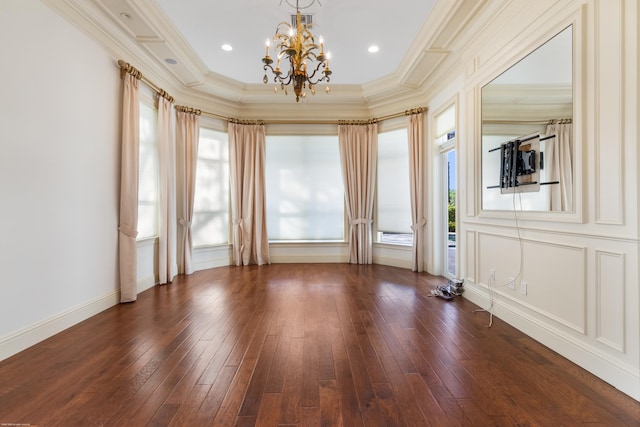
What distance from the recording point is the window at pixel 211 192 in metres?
5.28

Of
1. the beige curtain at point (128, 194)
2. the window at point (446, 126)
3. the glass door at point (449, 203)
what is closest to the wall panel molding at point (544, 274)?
the glass door at point (449, 203)

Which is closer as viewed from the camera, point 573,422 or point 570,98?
point 573,422

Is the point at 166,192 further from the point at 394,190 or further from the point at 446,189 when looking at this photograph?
the point at 446,189

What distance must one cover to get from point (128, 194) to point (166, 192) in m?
0.89

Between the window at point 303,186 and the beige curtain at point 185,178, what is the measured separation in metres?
1.48

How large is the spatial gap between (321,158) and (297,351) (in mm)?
4288

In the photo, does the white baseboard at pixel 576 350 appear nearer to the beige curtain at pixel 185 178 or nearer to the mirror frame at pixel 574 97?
the mirror frame at pixel 574 97

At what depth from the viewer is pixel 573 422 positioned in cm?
150

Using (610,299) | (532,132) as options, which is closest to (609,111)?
(532,132)

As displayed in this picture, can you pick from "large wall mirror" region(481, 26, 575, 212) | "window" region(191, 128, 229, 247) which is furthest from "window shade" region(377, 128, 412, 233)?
"window" region(191, 128, 229, 247)

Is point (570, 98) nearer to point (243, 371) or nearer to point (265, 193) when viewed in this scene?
point (243, 371)

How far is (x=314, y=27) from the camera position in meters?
3.59

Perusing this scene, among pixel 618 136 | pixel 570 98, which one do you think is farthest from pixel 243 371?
pixel 570 98

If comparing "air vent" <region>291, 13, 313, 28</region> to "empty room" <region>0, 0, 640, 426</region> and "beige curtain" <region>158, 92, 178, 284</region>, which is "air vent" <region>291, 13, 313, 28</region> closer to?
"empty room" <region>0, 0, 640, 426</region>
